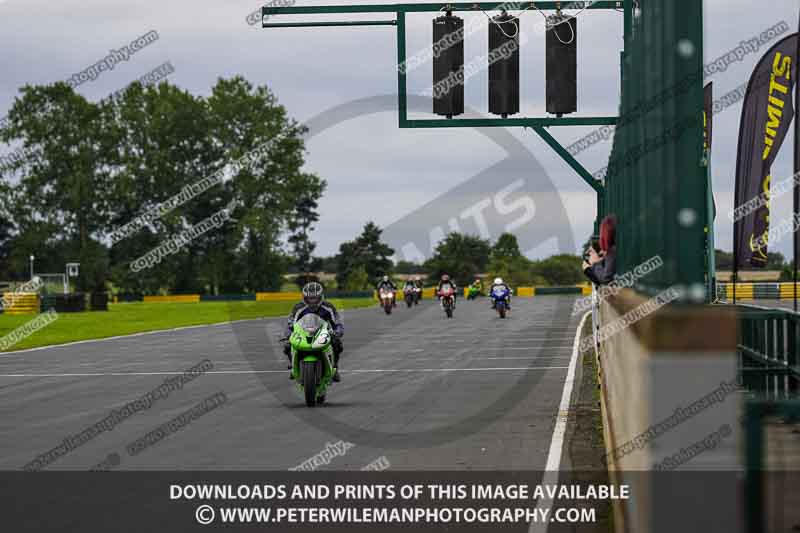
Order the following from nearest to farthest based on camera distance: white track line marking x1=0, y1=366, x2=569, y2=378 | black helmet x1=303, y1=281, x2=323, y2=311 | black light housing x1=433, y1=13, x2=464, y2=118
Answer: black helmet x1=303, y1=281, x2=323, y2=311
black light housing x1=433, y1=13, x2=464, y2=118
white track line marking x1=0, y1=366, x2=569, y2=378

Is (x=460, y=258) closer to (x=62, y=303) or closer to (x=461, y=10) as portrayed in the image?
(x=62, y=303)

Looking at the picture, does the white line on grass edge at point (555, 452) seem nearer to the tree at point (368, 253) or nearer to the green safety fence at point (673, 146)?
the green safety fence at point (673, 146)

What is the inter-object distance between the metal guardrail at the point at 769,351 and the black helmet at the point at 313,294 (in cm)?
521

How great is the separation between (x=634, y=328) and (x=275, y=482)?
3.69m

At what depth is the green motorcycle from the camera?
14102mm

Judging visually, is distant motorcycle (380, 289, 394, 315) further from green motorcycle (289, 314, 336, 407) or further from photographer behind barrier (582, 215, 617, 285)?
photographer behind barrier (582, 215, 617, 285)

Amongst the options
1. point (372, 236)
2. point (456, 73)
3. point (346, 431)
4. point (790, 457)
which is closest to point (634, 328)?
point (790, 457)

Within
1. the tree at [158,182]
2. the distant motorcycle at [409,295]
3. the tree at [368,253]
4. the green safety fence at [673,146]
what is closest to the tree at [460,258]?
the tree at [368,253]

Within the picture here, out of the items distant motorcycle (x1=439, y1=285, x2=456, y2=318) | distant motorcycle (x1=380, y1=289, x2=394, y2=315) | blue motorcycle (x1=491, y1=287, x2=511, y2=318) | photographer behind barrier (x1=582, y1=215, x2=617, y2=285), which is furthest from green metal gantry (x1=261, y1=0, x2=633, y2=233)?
distant motorcycle (x1=380, y1=289, x2=394, y2=315)

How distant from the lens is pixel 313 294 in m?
14.7

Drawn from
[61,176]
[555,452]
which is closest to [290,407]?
[555,452]

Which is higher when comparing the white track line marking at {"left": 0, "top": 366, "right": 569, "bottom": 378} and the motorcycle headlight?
the motorcycle headlight

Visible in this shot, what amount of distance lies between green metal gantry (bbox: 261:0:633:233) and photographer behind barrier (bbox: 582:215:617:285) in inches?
325

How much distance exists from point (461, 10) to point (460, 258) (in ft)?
468
